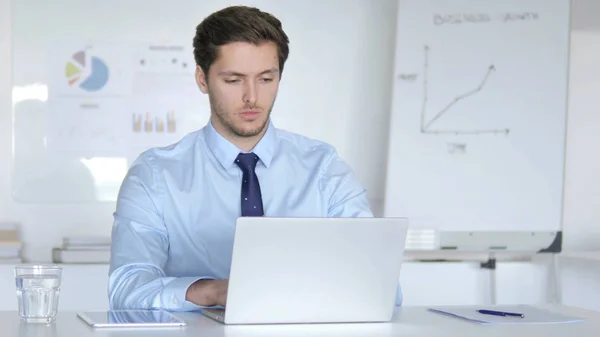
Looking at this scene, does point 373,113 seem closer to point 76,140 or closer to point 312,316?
point 76,140

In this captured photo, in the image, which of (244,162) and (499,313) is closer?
(499,313)

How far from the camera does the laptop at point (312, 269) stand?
1665 mm

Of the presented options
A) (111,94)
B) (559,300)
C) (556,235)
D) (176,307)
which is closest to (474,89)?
(556,235)

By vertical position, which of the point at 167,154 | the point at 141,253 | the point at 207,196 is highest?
the point at 167,154

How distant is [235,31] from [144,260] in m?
0.63

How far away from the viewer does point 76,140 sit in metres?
3.93

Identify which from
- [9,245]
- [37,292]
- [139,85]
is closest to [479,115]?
[139,85]

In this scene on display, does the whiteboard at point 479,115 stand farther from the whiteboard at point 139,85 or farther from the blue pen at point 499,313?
the blue pen at point 499,313

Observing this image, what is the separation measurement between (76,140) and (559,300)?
228 centimetres

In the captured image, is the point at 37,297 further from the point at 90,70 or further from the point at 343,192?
the point at 90,70

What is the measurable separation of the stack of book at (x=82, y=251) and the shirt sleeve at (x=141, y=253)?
4.80 feet

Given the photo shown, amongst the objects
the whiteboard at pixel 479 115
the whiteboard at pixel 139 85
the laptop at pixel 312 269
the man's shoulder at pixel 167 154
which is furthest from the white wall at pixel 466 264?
the laptop at pixel 312 269

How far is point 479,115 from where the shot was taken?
4051 mm

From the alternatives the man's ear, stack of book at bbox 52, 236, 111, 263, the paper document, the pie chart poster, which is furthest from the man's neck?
the pie chart poster
